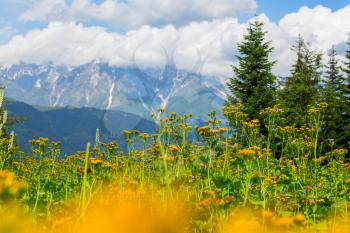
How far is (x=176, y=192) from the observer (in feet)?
11.9

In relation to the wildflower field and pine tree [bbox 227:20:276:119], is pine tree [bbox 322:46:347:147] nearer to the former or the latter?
pine tree [bbox 227:20:276:119]

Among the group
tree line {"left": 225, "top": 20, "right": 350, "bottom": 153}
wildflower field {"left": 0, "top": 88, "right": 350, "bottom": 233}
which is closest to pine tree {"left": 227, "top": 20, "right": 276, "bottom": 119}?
tree line {"left": 225, "top": 20, "right": 350, "bottom": 153}

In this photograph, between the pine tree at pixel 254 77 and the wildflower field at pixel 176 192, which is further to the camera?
the pine tree at pixel 254 77

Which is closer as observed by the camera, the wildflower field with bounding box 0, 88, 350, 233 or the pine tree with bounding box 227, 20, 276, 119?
the wildflower field with bounding box 0, 88, 350, 233

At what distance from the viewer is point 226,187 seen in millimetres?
4730

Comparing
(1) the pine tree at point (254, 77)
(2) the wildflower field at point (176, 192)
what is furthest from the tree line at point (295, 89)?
(2) the wildflower field at point (176, 192)

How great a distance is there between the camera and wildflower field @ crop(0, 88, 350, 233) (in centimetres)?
48

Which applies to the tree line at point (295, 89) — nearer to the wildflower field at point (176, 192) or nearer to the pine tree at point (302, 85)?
the pine tree at point (302, 85)

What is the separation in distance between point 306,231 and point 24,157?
25.4ft

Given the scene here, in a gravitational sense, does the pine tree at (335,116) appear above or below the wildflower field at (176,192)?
above

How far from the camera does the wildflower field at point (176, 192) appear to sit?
48 centimetres

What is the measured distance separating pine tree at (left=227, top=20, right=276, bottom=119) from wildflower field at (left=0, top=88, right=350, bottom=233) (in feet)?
94.0

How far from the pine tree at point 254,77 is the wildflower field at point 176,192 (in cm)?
2864

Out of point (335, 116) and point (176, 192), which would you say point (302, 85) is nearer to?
point (335, 116)
